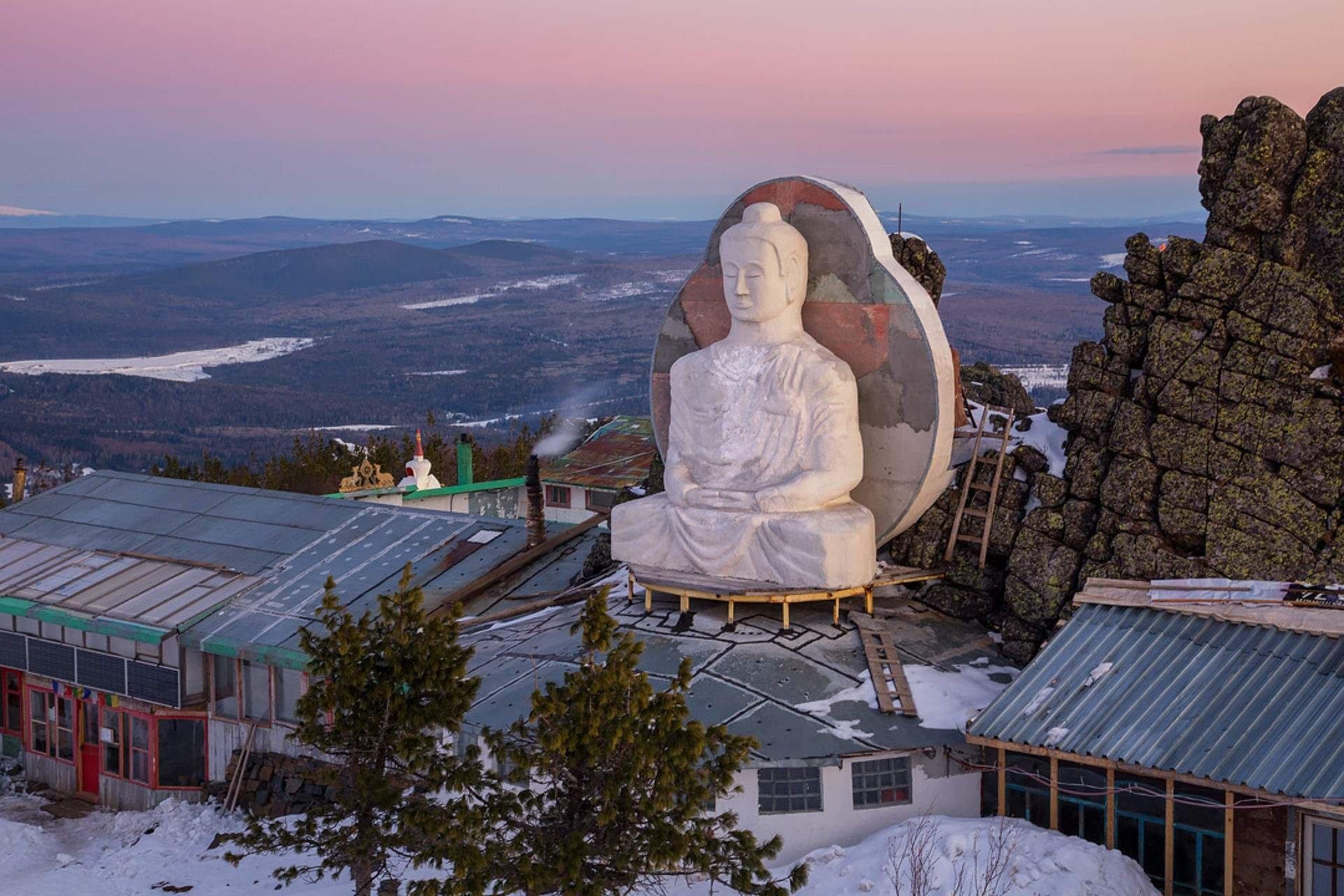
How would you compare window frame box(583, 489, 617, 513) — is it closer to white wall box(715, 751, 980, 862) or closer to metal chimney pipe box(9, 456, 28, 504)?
metal chimney pipe box(9, 456, 28, 504)

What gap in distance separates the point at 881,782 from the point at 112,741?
12.3m

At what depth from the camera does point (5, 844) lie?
21.3m

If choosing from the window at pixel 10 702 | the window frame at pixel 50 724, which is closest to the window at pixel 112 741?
the window frame at pixel 50 724

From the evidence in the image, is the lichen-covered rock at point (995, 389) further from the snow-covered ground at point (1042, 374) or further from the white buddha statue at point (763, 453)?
the snow-covered ground at point (1042, 374)

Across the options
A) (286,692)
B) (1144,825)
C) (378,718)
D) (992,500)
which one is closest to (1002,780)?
(1144,825)

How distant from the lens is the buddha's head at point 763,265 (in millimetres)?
20266

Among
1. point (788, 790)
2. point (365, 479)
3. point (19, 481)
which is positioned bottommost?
point (788, 790)

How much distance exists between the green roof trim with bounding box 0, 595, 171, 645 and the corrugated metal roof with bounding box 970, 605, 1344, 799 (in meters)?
12.2

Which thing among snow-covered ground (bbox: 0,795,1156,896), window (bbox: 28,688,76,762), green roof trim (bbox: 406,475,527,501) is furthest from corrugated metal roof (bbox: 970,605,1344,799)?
green roof trim (bbox: 406,475,527,501)

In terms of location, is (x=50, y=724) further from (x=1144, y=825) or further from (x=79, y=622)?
(x=1144, y=825)

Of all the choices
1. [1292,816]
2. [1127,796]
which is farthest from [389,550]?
[1292,816]

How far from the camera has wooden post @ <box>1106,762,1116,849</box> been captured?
16.5 meters

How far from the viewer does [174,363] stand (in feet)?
496

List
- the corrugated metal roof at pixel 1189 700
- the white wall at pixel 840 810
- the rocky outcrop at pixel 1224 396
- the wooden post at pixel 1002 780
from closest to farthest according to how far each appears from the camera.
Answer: the corrugated metal roof at pixel 1189 700, the wooden post at pixel 1002 780, the white wall at pixel 840 810, the rocky outcrop at pixel 1224 396
